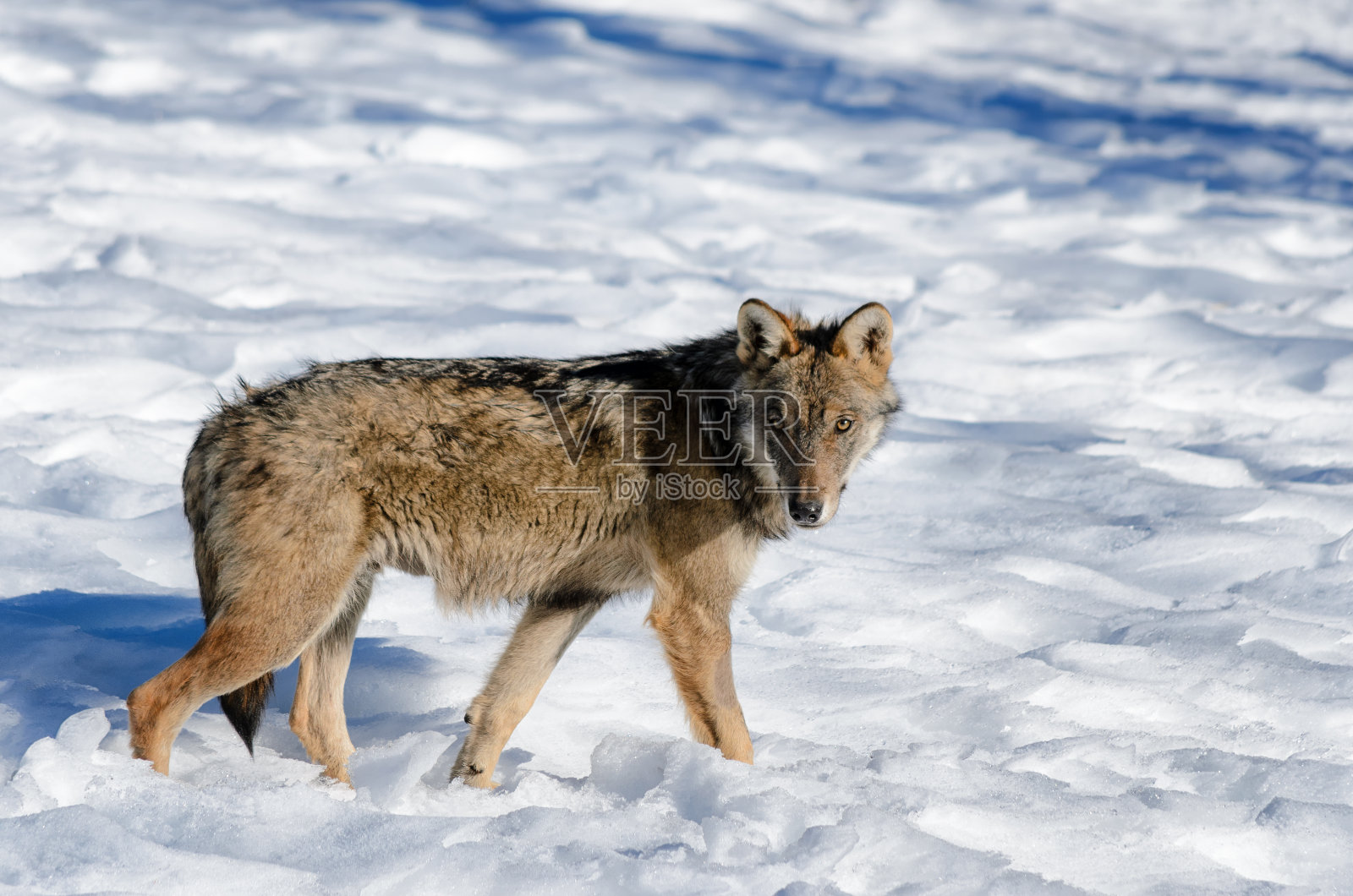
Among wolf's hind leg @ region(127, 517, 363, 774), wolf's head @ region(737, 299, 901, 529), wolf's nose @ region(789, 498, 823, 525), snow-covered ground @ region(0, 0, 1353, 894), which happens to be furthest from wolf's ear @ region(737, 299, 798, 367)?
wolf's hind leg @ region(127, 517, 363, 774)

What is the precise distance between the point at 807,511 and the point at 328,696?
2.00 meters

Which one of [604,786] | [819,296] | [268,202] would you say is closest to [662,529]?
[604,786]

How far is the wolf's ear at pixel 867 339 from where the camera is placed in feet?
14.9

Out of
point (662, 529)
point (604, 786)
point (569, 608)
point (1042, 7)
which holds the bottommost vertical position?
point (604, 786)

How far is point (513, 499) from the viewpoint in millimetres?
4246

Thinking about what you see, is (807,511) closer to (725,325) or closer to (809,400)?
(809,400)

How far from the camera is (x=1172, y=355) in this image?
10766mm

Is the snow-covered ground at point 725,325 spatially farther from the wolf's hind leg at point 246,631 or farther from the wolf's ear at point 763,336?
the wolf's ear at point 763,336

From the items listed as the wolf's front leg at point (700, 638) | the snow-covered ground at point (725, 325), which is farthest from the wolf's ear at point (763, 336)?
the snow-covered ground at point (725, 325)

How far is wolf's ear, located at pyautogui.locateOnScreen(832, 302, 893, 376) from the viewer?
4539mm

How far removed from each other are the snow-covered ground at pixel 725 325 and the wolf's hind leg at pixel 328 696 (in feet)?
0.39

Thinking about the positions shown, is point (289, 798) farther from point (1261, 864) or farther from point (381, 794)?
point (1261, 864)

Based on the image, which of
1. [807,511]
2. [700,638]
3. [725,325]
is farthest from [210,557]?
[725,325]

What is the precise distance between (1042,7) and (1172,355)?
19532mm
